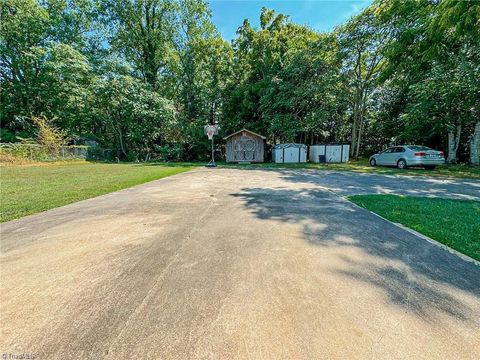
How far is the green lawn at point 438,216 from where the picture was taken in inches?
115

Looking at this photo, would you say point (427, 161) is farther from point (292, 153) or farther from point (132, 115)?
point (132, 115)

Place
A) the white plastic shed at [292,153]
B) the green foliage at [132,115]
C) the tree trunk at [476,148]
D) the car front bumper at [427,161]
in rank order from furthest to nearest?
the green foliage at [132,115], the white plastic shed at [292,153], the tree trunk at [476,148], the car front bumper at [427,161]

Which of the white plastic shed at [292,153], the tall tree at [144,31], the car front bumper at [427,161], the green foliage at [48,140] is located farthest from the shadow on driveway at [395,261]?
the tall tree at [144,31]

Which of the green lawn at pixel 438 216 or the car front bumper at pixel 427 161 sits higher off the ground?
the car front bumper at pixel 427 161

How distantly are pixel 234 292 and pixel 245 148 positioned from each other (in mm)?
18702

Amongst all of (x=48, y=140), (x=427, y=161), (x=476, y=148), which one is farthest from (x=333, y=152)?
(x=48, y=140)

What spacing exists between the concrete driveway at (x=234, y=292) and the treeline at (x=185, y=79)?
1609cm

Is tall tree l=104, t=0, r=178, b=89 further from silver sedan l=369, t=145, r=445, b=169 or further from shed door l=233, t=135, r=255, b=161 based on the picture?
silver sedan l=369, t=145, r=445, b=169

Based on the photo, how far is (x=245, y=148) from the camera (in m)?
20.2

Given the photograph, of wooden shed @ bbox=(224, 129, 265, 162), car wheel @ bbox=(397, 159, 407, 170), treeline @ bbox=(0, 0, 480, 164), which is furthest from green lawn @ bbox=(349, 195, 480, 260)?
wooden shed @ bbox=(224, 129, 265, 162)

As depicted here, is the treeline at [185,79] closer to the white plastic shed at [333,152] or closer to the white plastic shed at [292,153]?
the white plastic shed at [292,153]

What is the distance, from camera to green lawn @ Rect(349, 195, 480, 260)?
293 cm

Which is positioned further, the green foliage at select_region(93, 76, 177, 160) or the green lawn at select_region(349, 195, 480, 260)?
the green foliage at select_region(93, 76, 177, 160)

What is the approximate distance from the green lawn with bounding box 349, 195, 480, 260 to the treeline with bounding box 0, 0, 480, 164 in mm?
12700
